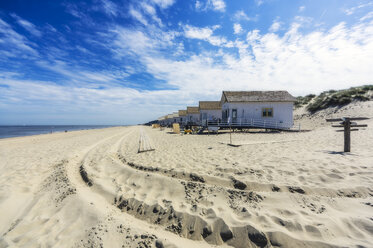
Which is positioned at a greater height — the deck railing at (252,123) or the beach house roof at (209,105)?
the beach house roof at (209,105)

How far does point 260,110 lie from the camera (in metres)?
20.1

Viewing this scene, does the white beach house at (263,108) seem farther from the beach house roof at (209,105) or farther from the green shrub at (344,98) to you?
the green shrub at (344,98)

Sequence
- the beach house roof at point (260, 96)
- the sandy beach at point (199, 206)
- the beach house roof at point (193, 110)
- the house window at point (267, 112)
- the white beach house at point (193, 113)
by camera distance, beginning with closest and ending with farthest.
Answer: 1. the sandy beach at point (199, 206)
2. the beach house roof at point (260, 96)
3. the house window at point (267, 112)
4. the white beach house at point (193, 113)
5. the beach house roof at point (193, 110)

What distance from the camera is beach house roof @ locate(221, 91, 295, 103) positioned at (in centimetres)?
1970

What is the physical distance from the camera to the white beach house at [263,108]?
19.8 m

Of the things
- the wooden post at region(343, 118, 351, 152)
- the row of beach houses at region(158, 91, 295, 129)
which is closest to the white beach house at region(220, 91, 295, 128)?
the row of beach houses at region(158, 91, 295, 129)

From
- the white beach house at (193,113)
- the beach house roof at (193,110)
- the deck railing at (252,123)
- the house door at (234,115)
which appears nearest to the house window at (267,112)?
the deck railing at (252,123)

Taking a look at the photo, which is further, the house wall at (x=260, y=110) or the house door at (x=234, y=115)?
the house door at (x=234, y=115)

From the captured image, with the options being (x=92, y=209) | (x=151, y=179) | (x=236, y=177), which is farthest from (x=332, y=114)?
(x=92, y=209)

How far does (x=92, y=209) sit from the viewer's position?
3.11m

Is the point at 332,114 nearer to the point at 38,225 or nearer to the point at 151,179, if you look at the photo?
the point at 151,179

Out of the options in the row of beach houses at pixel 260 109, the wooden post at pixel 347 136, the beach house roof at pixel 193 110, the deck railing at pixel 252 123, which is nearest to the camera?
the wooden post at pixel 347 136

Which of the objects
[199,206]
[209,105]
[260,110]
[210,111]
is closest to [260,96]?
[260,110]

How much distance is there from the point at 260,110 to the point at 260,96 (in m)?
1.83
